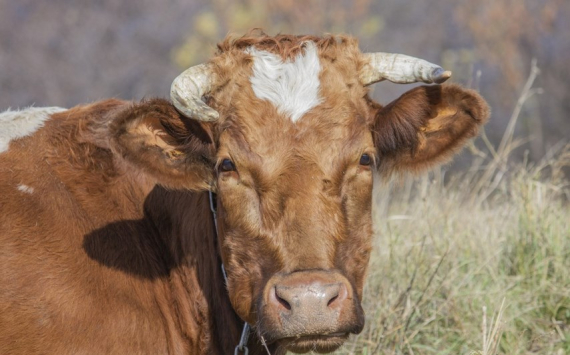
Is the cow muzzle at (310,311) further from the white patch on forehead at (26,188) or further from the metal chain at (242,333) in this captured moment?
the white patch on forehead at (26,188)

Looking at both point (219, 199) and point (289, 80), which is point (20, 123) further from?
point (289, 80)

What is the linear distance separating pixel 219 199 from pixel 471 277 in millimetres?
2740

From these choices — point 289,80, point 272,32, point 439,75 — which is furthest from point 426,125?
point 272,32

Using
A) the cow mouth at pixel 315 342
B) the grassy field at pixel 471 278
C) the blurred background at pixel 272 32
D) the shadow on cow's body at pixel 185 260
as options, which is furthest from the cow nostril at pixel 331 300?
the blurred background at pixel 272 32

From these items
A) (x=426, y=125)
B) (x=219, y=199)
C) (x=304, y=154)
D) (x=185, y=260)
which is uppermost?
(x=426, y=125)

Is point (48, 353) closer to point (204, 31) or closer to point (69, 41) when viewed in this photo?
point (204, 31)

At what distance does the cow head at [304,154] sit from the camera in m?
4.20

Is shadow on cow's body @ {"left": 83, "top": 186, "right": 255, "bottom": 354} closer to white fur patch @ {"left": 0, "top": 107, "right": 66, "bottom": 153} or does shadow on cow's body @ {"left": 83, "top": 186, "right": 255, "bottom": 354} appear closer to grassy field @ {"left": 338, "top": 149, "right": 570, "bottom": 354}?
white fur patch @ {"left": 0, "top": 107, "right": 66, "bottom": 153}

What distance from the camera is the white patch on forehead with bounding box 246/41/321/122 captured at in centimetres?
461

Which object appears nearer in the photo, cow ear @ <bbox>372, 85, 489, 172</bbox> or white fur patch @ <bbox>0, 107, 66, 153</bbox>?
cow ear @ <bbox>372, 85, 489, 172</bbox>

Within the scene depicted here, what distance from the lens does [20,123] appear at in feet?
17.5

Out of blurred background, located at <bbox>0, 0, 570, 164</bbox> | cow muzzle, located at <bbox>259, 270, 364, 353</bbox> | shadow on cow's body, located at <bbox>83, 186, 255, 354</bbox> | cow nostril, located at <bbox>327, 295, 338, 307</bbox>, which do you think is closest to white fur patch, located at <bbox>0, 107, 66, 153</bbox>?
shadow on cow's body, located at <bbox>83, 186, 255, 354</bbox>

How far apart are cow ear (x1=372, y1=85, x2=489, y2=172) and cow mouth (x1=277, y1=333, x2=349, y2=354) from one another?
4.25ft

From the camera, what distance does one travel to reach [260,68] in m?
4.79
